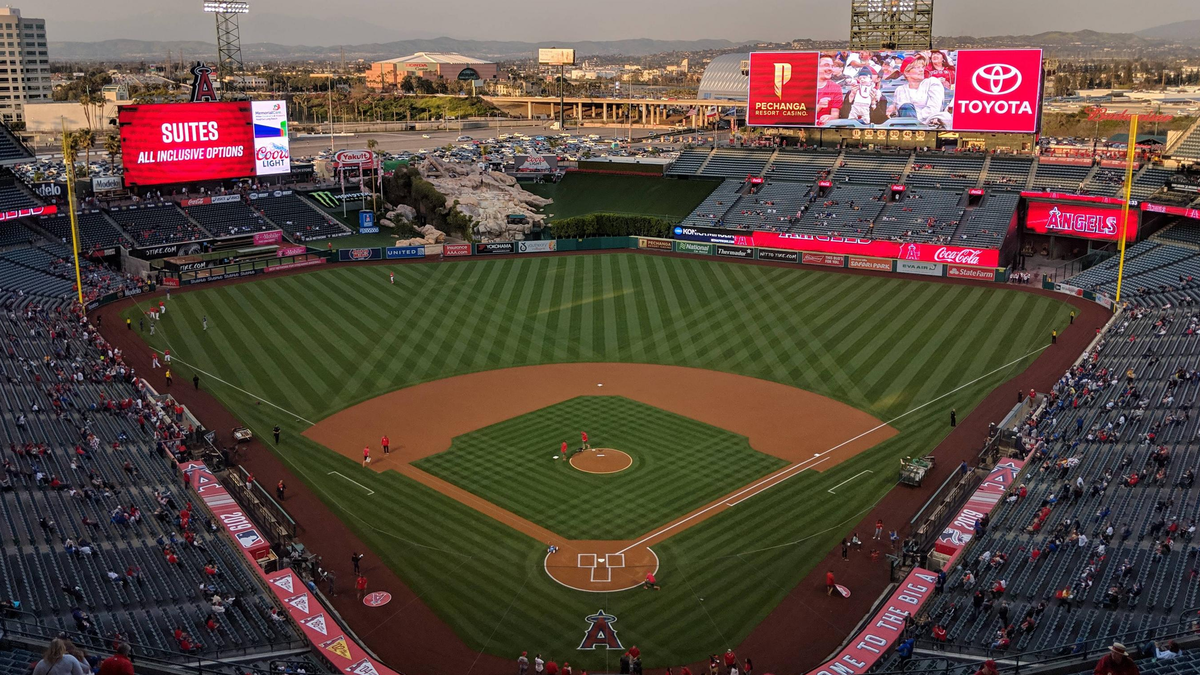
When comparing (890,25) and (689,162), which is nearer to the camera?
(890,25)

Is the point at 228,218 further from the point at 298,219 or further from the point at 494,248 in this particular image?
the point at 494,248

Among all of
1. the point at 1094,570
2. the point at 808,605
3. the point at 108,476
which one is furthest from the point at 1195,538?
the point at 108,476

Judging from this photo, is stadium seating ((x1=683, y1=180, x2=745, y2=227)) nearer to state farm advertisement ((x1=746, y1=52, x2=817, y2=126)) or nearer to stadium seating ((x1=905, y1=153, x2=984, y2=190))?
Answer: state farm advertisement ((x1=746, y1=52, x2=817, y2=126))

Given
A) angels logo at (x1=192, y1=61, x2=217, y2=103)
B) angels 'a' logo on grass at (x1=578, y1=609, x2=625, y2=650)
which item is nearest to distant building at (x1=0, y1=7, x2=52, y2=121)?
angels logo at (x1=192, y1=61, x2=217, y2=103)

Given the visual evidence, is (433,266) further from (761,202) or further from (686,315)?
(761,202)

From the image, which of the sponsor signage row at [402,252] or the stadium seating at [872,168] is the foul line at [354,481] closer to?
the sponsor signage row at [402,252]

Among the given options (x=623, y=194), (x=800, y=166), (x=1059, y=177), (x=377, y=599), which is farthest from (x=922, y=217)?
(x=377, y=599)
